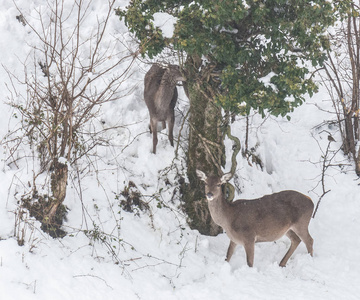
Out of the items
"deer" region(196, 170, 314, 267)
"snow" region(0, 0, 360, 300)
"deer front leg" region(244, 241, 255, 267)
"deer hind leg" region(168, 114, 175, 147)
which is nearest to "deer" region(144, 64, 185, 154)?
"deer hind leg" region(168, 114, 175, 147)

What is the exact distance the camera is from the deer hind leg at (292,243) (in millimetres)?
8086

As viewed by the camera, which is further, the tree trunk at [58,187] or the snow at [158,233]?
the tree trunk at [58,187]

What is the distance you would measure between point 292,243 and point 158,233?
90.3 inches

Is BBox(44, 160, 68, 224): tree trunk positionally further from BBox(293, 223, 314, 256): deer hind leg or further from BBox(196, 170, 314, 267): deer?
BBox(293, 223, 314, 256): deer hind leg

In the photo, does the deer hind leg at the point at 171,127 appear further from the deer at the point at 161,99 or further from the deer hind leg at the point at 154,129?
the deer hind leg at the point at 154,129

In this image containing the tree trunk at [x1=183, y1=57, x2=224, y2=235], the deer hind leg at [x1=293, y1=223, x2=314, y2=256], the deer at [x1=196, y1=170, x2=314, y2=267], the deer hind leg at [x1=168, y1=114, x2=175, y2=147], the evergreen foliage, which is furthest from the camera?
the deer hind leg at [x1=168, y1=114, x2=175, y2=147]

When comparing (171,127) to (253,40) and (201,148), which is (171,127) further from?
(253,40)

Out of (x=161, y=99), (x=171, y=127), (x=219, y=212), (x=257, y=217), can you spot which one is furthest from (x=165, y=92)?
(x=257, y=217)

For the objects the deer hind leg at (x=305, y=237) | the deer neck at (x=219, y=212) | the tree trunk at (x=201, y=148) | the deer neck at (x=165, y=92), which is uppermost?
the deer neck at (x=165, y=92)

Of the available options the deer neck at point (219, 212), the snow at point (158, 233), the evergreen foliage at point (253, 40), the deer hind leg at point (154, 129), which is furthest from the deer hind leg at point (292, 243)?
the deer hind leg at point (154, 129)

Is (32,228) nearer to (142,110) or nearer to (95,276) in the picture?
(95,276)

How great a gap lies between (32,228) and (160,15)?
3759 mm

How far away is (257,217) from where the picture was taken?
806 centimetres

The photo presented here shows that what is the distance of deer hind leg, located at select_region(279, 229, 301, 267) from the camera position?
8.09m
